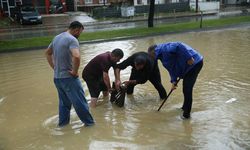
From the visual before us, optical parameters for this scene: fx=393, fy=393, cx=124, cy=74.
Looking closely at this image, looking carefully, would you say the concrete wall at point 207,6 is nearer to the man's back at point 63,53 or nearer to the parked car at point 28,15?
the parked car at point 28,15

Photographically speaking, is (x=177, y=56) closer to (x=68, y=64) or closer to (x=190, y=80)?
(x=190, y=80)

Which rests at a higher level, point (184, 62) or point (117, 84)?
point (184, 62)

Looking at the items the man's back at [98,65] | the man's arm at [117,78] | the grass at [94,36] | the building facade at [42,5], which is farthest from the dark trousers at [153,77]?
the building facade at [42,5]

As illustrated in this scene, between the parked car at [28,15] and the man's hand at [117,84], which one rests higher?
the parked car at [28,15]

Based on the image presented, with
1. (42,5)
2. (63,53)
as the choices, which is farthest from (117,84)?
(42,5)

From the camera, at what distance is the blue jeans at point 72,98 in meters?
6.78

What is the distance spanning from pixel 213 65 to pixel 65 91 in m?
6.98

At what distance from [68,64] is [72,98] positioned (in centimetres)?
61

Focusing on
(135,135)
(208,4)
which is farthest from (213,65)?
(208,4)

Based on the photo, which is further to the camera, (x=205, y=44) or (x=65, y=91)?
(x=205, y=44)

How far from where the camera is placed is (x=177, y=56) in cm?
731

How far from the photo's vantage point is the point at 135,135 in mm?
6855

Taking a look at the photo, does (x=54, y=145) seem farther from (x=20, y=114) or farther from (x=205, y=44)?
(x=205, y=44)

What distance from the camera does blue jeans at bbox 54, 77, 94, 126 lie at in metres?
6.78
